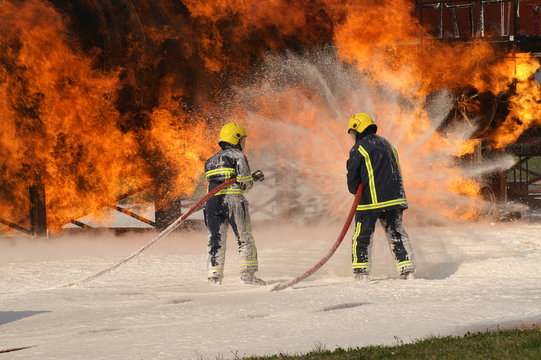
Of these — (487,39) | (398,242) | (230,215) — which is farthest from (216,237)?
(487,39)

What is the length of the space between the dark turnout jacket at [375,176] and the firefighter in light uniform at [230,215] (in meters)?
1.09

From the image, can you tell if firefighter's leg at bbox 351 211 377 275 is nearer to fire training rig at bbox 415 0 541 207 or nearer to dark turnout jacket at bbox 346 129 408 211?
dark turnout jacket at bbox 346 129 408 211

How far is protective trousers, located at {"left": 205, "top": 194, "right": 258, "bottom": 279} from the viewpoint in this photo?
28.8ft

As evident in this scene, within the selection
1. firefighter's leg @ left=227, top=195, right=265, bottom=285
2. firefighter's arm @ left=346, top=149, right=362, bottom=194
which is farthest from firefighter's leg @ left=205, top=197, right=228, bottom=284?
firefighter's arm @ left=346, top=149, right=362, bottom=194

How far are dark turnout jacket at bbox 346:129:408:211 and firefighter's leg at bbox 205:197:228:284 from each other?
1459mm

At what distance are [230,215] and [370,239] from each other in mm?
1545

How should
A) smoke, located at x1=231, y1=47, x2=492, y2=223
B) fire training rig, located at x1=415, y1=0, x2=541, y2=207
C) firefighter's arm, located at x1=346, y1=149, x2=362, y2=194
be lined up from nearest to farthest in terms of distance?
1. firefighter's arm, located at x1=346, y1=149, x2=362, y2=194
2. fire training rig, located at x1=415, y1=0, x2=541, y2=207
3. smoke, located at x1=231, y1=47, x2=492, y2=223

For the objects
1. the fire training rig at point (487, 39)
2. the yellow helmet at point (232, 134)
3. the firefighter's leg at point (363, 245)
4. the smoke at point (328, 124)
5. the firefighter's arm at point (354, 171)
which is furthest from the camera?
the smoke at point (328, 124)

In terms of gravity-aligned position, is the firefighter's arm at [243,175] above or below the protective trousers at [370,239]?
above

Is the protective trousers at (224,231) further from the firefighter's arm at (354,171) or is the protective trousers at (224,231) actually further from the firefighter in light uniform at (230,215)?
the firefighter's arm at (354,171)

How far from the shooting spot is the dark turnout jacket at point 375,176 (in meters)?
8.42

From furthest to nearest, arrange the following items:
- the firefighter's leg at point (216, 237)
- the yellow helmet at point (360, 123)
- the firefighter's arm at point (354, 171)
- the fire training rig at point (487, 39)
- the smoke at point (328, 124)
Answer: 1. the smoke at point (328, 124)
2. the fire training rig at point (487, 39)
3. the firefighter's leg at point (216, 237)
4. the yellow helmet at point (360, 123)
5. the firefighter's arm at point (354, 171)

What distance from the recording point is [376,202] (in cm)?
841

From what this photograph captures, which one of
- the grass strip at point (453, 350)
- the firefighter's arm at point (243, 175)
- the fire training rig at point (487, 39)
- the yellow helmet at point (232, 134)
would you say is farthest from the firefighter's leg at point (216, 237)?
the fire training rig at point (487, 39)
